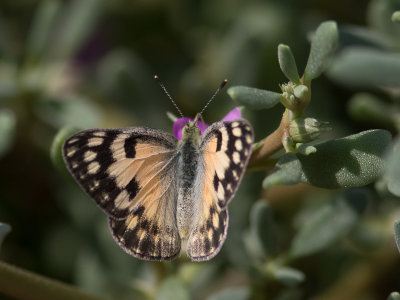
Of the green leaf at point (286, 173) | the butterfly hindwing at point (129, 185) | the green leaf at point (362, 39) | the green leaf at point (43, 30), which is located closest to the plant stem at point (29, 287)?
the butterfly hindwing at point (129, 185)

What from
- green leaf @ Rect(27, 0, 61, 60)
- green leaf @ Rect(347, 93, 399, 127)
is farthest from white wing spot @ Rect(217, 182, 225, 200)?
green leaf @ Rect(27, 0, 61, 60)

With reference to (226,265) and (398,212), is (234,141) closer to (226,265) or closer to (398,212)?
(226,265)

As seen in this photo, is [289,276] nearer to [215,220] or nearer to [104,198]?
[215,220]

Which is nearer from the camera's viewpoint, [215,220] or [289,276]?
[215,220]

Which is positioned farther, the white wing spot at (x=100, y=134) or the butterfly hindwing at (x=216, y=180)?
the white wing spot at (x=100, y=134)

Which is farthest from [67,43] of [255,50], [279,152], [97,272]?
[279,152]

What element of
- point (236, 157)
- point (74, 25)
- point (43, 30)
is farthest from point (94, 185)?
point (74, 25)

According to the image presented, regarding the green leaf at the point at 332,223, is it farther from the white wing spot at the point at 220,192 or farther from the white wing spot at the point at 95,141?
the white wing spot at the point at 95,141
